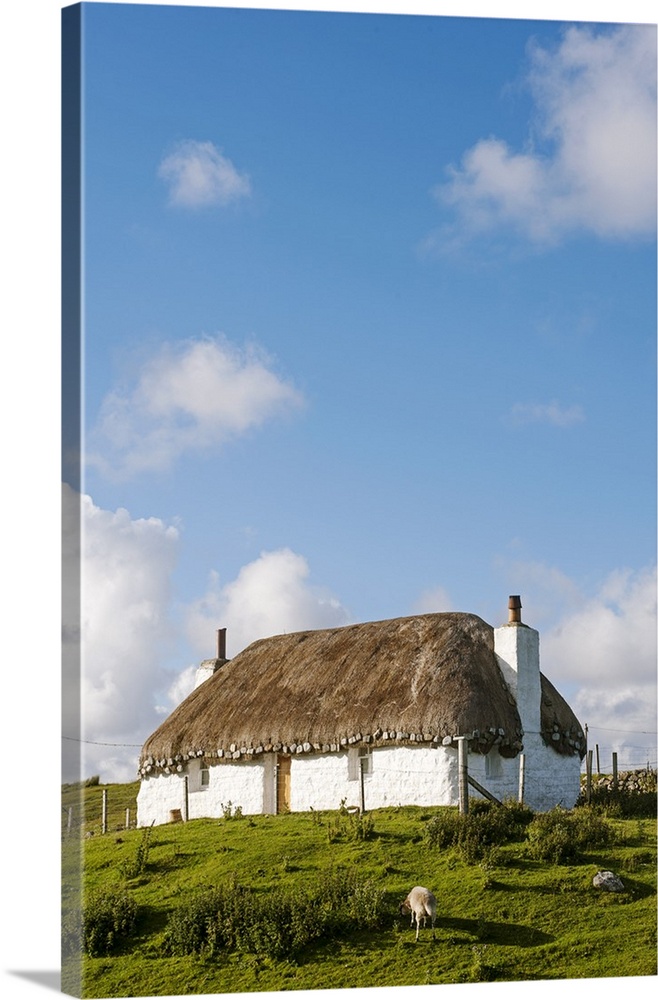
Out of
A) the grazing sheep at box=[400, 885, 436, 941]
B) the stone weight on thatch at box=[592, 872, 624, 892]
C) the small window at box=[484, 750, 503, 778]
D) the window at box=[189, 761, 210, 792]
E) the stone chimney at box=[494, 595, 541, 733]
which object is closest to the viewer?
the grazing sheep at box=[400, 885, 436, 941]

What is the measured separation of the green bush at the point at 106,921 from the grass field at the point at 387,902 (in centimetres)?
15

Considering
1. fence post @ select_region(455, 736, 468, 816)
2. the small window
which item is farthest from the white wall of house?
fence post @ select_region(455, 736, 468, 816)

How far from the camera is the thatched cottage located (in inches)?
953

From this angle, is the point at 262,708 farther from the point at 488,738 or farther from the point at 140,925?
the point at 140,925

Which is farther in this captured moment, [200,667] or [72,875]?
[200,667]

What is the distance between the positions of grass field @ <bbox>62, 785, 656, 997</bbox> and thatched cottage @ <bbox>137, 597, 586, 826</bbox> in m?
1.65

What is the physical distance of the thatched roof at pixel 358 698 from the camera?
24.4 metres

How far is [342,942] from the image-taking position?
53.3 feet

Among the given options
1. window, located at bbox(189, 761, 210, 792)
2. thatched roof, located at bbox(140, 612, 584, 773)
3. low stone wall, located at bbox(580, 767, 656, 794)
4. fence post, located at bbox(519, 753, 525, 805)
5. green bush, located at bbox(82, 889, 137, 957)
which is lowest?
green bush, located at bbox(82, 889, 137, 957)

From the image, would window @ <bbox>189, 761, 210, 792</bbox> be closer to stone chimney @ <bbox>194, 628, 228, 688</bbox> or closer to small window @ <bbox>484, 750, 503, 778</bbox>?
stone chimney @ <bbox>194, 628, 228, 688</bbox>

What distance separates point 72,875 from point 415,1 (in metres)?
11.2

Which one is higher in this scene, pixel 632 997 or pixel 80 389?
pixel 80 389
